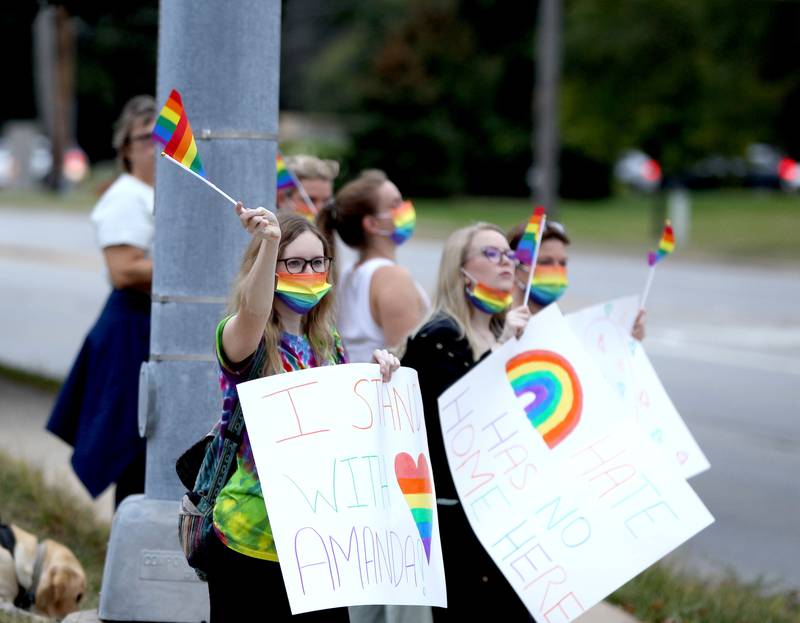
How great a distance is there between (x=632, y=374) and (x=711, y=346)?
9881 mm

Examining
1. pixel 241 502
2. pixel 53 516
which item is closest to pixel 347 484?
pixel 241 502

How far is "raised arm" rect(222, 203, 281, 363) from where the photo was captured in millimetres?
3438

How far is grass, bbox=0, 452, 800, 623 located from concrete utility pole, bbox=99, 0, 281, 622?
0.76 meters

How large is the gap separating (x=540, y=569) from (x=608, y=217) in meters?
35.5

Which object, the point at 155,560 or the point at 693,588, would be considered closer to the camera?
the point at 155,560

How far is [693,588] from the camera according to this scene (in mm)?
6035

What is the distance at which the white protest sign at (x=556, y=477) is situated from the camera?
4.26 metres

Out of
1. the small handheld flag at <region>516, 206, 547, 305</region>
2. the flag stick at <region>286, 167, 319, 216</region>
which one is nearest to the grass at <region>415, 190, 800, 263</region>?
the flag stick at <region>286, 167, 319, 216</region>

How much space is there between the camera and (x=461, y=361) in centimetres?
459

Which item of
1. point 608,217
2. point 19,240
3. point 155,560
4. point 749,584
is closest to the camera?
point 155,560

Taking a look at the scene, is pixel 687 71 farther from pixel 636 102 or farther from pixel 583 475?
pixel 583 475

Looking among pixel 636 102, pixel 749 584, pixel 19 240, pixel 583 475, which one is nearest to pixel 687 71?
pixel 636 102

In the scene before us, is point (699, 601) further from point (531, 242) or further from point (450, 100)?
point (450, 100)

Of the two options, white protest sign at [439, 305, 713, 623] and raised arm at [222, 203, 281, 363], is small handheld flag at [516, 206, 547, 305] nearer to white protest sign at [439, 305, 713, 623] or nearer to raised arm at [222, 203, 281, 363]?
white protest sign at [439, 305, 713, 623]
